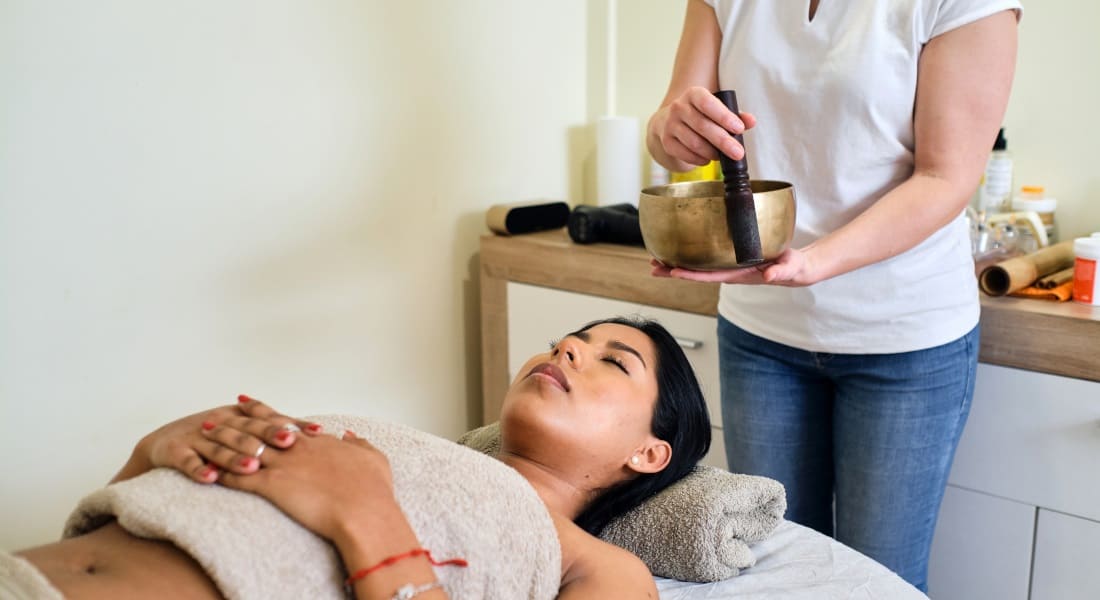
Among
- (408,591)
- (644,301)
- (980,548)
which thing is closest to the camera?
(408,591)

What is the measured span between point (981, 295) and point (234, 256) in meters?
1.48

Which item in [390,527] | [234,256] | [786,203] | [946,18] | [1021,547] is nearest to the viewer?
[390,527]

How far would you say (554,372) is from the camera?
1.38m

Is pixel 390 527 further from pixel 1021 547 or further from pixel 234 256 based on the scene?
pixel 1021 547

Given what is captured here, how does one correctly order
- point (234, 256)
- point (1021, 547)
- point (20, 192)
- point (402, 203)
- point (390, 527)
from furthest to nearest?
point (402, 203), point (234, 256), point (1021, 547), point (20, 192), point (390, 527)

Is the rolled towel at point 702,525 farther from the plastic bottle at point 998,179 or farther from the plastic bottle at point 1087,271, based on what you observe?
the plastic bottle at point 998,179

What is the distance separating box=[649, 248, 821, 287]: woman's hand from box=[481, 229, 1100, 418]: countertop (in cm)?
66

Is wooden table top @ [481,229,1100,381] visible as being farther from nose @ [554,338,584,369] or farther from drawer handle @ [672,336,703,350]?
nose @ [554,338,584,369]

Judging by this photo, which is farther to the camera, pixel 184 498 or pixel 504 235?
pixel 504 235

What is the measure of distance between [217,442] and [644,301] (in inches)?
50.4

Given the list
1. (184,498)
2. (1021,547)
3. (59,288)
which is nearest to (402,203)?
(59,288)

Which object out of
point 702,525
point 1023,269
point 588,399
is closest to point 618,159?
point 1023,269

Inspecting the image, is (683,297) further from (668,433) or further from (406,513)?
(406,513)

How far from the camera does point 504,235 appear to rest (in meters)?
2.45
